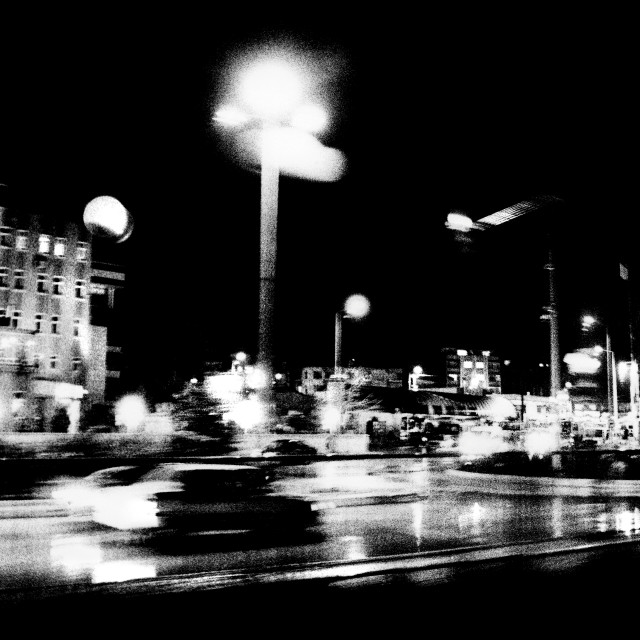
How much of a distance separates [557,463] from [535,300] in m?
28.9

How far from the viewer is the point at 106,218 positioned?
15.9 meters

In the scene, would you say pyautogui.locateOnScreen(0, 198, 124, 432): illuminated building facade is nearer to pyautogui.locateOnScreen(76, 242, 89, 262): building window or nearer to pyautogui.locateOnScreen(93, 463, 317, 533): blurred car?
pyautogui.locateOnScreen(76, 242, 89, 262): building window

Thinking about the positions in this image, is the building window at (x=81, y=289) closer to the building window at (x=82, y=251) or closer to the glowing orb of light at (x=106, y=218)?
the building window at (x=82, y=251)

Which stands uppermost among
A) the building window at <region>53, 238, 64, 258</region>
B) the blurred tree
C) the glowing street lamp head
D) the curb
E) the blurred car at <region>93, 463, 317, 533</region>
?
the building window at <region>53, 238, 64, 258</region>

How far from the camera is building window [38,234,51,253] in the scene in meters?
70.2

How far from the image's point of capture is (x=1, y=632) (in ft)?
22.2

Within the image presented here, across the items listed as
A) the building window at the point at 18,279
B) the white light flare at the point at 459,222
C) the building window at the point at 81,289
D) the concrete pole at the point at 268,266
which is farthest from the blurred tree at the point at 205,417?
the building window at the point at 81,289

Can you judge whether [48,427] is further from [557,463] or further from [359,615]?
[359,615]

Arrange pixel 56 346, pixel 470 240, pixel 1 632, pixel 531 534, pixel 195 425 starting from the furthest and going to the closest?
pixel 56 346 < pixel 470 240 < pixel 195 425 < pixel 531 534 < pixel 1 632

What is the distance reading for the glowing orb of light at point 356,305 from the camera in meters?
50.4

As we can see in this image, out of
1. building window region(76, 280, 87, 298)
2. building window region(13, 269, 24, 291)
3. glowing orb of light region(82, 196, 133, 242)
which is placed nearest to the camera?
glowing orb of light region(82, 196, 133, 242)

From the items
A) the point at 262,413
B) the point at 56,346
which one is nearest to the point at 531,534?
the point at 262,413

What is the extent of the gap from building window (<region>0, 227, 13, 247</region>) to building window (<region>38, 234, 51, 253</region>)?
2.66 metres

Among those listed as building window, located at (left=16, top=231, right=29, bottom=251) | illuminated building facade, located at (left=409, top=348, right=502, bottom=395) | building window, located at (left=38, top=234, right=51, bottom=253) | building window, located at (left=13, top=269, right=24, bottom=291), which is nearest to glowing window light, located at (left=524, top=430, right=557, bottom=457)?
building window, located at (left=13, top=269, right=24, bottom=291)
